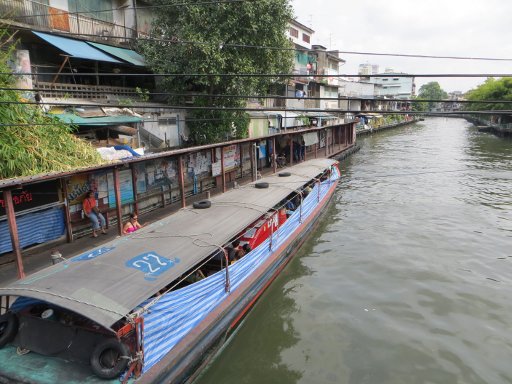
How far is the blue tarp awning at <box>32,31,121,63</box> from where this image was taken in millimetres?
15023

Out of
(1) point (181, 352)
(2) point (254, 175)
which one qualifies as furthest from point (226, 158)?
(1) point (181, 352)

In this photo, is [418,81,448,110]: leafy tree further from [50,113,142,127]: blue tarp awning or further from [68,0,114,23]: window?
[50,113,142,127]: blue tarp awning

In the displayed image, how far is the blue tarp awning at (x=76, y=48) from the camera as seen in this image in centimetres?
1502

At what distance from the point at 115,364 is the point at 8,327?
201 centimetres

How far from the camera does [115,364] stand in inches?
212

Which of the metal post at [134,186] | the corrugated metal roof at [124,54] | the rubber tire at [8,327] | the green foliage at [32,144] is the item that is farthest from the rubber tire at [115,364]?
the corrugated metal roof at [124,54]

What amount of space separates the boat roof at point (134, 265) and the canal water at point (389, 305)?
8.25 feet

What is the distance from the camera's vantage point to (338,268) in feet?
41.0

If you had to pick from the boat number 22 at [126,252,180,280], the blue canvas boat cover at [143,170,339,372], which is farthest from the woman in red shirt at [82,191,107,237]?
the boat number 22 at [126,252,180,280]

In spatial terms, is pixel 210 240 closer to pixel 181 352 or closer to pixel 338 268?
pixel 181 352

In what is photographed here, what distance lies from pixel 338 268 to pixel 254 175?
31.2 ft

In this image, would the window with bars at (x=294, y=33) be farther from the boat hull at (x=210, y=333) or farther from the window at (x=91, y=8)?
the boat hull at (x=210, y=333)

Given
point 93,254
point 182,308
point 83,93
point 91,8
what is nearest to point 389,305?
point 182,308

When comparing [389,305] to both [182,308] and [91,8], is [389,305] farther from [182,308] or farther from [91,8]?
[91,8]
